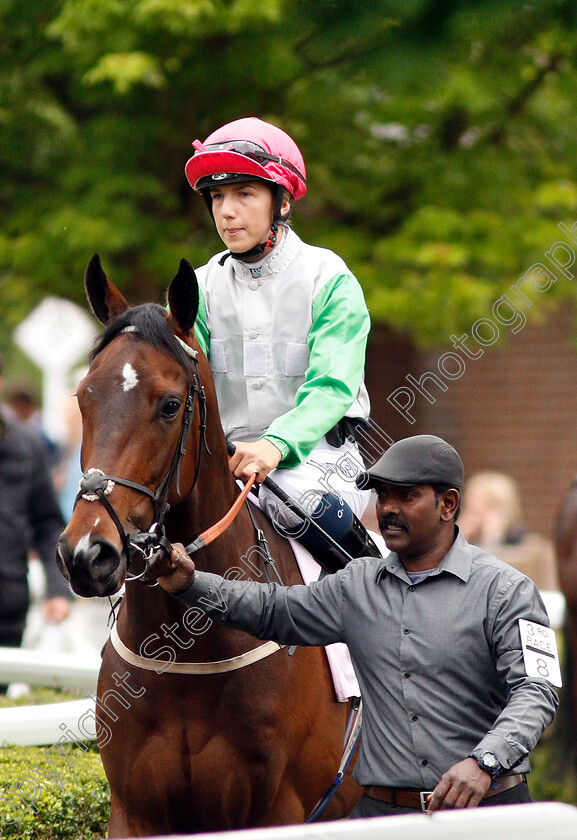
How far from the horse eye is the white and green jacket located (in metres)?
0.70

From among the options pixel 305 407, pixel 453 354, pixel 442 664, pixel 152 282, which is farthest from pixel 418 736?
pixel 453 354

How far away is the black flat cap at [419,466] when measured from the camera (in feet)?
11.7

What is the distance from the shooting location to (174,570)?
143 inches

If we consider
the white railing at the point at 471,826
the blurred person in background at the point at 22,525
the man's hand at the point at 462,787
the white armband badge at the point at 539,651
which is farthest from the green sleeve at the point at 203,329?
the blurred person in background at the point at 22,525

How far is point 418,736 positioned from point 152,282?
756 centimetres

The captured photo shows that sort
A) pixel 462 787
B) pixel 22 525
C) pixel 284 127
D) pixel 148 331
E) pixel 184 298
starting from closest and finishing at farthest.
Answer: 1. pixel 462 787
2. pixel 148 331
3. pixel 184 298
4. pixel 22 525
5. pixel 284 127

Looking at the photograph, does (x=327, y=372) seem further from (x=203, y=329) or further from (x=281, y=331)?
(x=203, y=329)

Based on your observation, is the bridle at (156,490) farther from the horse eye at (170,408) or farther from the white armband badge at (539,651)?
the white armband badge at (539,651)

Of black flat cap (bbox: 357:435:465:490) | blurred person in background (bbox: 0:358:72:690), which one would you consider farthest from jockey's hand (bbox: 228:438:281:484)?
blurred person in background (bbox: 0:358:72:690)

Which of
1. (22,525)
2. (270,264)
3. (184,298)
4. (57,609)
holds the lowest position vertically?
(57,609)

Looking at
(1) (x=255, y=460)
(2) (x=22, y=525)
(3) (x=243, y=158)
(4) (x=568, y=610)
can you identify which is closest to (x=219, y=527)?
(1) (x=255, y=460)

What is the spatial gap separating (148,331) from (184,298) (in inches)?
7.6

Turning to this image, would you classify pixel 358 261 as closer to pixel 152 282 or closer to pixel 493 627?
pixel 152 282

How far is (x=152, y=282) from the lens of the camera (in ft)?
35.0
